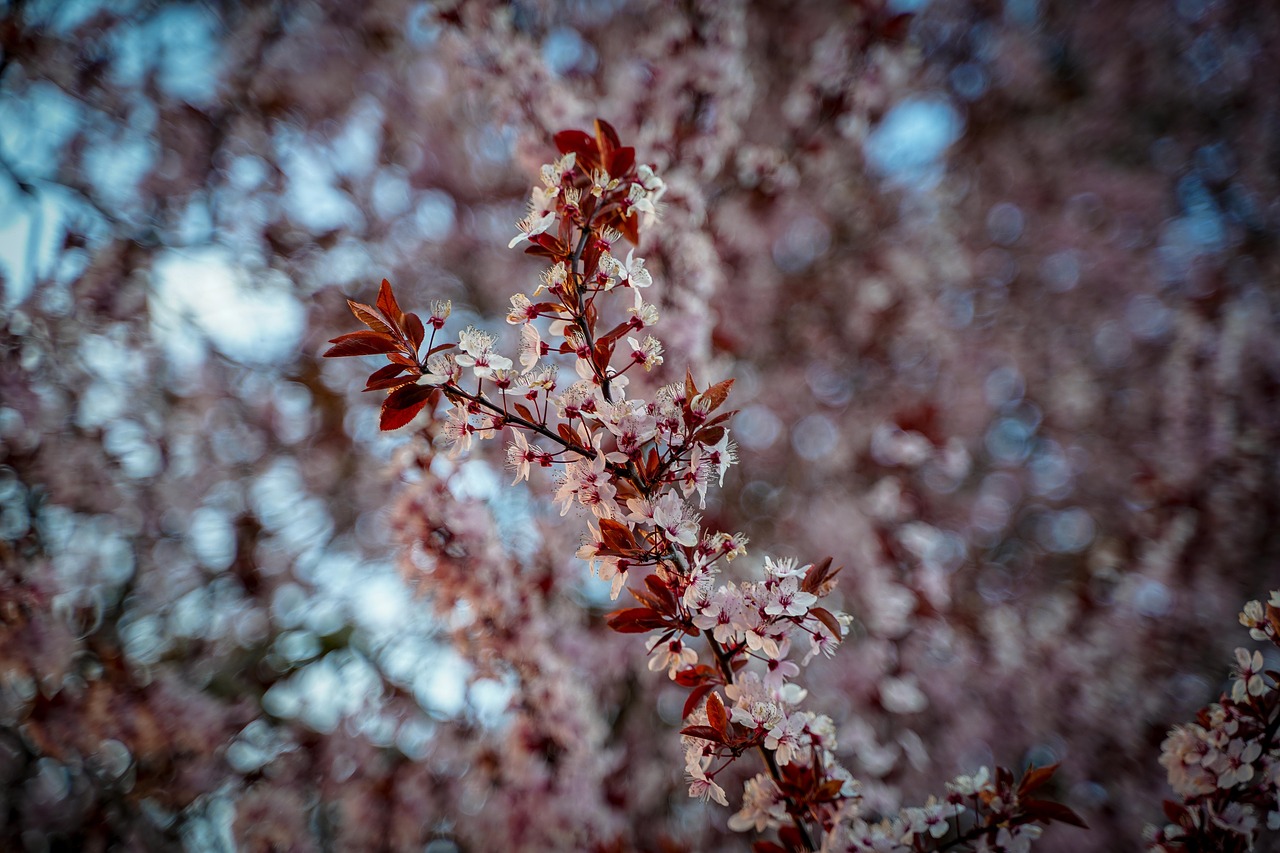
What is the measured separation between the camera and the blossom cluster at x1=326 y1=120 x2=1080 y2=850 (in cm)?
85

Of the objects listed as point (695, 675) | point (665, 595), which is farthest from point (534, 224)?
point (695, 675)

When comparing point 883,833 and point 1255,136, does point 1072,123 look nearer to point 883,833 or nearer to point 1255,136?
point 1255,136

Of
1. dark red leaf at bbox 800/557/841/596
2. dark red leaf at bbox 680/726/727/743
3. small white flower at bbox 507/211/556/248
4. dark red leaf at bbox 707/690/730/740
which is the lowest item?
dark red leaf at bbox 680/726/727/743

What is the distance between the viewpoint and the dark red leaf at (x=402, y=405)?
0.86 metres

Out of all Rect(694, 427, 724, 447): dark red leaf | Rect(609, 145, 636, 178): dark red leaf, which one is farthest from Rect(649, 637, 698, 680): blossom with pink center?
Rect(609, 145, 636, 178): dark red leaf

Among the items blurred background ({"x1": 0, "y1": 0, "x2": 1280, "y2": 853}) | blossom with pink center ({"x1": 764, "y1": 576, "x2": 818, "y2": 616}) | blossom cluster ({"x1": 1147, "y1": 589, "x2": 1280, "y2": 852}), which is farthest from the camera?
blurred background ({"x1": 0, "y1": 0, "x2": 1280, "y2": 853})

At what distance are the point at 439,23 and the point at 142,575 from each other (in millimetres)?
2195

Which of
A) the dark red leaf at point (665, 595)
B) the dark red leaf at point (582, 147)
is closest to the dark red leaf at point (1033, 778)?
the dark red leaf at point (665, 595)

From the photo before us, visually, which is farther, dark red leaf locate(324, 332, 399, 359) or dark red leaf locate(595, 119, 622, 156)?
dark red leaf locate(595, 119, 622, 156)

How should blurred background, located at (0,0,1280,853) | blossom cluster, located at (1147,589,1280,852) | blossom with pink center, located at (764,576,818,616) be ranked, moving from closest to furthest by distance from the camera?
blossom with pink center, located at (764,576,818,616)
blossom cluster, located at (1147,589,1280,852)
blurred background, located at (0,0,1280,853)

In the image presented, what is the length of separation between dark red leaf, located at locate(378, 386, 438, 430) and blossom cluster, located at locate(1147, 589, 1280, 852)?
1.21 meters

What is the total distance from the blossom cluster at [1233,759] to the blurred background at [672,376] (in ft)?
3.78

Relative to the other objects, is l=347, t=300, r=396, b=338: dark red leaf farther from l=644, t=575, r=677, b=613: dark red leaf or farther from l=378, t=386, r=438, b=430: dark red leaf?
l=644, t=575, r=677, b=613: dark red leaf

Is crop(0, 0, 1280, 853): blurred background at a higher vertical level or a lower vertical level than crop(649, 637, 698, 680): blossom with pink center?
higher
